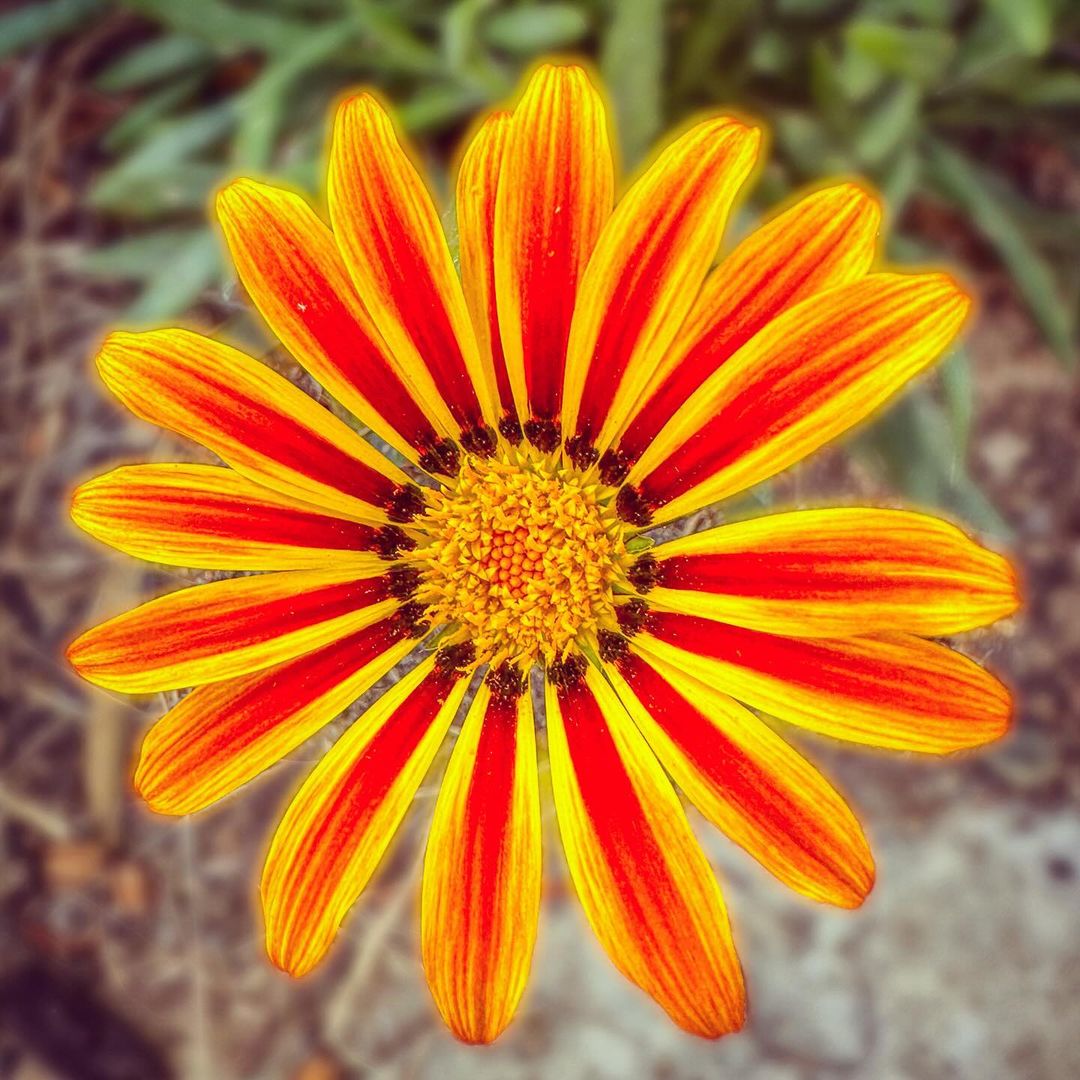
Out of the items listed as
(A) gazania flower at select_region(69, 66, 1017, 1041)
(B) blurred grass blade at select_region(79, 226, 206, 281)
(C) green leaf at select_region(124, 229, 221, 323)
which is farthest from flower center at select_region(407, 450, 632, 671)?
(B) blurred grass blade at select_region(79, 226, 206, 281)

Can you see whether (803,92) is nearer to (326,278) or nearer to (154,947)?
(326,278)

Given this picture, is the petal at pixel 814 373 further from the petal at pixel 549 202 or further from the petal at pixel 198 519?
the petal at pixel 198 519

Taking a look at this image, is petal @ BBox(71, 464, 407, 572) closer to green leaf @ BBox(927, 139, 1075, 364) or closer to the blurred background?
the blurred background

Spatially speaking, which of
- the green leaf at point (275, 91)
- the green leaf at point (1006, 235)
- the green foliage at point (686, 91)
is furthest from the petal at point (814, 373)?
the green leaf at point (1006, 235)

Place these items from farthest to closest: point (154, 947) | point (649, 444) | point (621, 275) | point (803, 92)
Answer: point (154, 947), point (803, 92), point (649, 444), point (621, 275)

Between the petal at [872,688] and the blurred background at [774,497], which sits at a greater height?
the blurred background at [774,497]

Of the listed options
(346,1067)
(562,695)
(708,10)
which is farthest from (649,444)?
(346,1067)

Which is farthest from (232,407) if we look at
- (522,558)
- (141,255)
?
(141,255)
